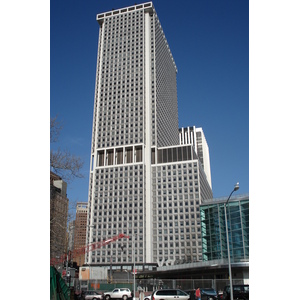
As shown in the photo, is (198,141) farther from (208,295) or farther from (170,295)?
(170,295)

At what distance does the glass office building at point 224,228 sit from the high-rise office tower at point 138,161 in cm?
2329

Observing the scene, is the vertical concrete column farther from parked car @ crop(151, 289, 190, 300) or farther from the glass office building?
parked car @ crop(151, 289, 190, 300)

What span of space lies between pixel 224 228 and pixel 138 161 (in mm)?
45669

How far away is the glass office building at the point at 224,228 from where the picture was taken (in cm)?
6262

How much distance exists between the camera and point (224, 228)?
71.1 metres

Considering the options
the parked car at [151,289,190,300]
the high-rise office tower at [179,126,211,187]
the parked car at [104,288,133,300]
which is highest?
the high-rise office tower at [179,126,211,187]

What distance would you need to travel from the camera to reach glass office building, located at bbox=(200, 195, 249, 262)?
62.6m

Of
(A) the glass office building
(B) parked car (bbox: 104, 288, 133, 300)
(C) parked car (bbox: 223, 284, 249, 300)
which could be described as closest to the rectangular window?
(A) the glass office building

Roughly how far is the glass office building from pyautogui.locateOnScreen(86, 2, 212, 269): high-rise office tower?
2329cm
